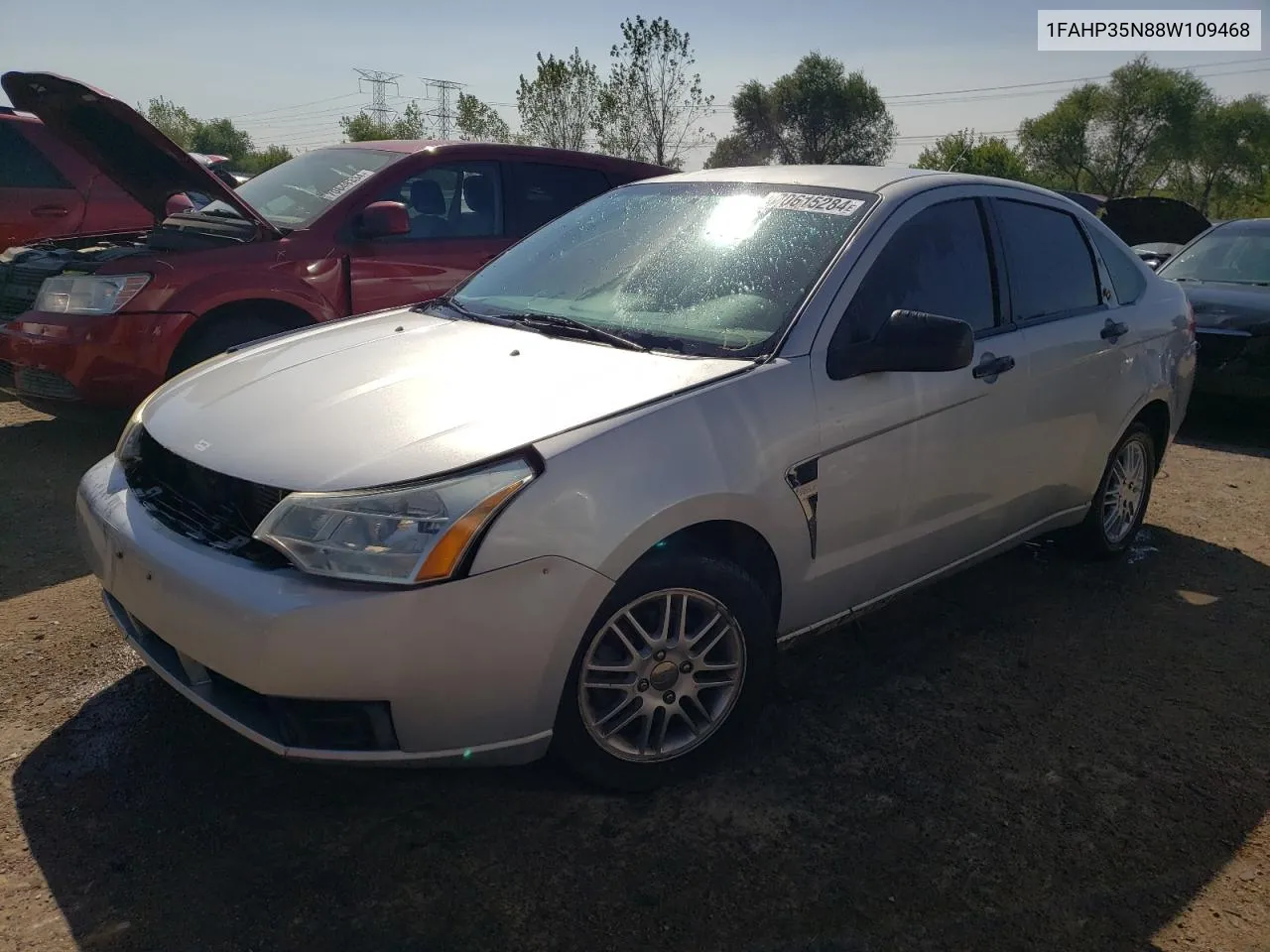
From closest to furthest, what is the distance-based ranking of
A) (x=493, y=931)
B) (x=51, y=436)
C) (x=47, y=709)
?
(x=493, y=931)
(x=47, y=709)
(x=51, y=436)

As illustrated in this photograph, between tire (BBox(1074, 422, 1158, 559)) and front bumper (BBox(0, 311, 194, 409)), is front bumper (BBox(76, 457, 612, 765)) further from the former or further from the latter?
front bumper (BBox(0, 311, 194, 409))

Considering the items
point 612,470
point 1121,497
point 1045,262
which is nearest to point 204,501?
point 612,470

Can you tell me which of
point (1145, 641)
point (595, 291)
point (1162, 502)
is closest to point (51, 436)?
point (595, 291)

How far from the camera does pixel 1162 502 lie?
18.6 feet

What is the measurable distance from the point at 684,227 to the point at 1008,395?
1.26m

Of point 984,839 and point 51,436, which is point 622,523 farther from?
point 51,436

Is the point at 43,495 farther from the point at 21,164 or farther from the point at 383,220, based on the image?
the point at 21,164

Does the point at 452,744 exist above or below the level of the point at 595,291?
below

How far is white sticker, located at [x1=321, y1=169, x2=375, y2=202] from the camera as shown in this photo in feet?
18.9

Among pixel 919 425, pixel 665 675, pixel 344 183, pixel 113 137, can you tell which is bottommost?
pixel 665 675

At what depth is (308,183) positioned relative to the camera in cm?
601

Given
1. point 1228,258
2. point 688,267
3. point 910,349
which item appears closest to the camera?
point 910,349

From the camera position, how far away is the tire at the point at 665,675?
97.6 inches

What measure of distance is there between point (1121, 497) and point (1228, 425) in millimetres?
4119
